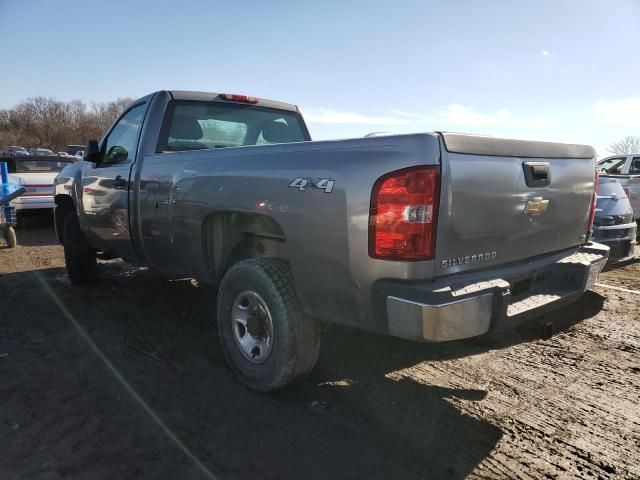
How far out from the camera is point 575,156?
2.95 meters

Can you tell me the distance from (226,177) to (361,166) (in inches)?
44.3

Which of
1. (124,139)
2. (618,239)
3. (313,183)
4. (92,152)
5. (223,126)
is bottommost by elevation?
(618,239)

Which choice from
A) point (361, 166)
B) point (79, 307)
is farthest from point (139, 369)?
point (361, 166)

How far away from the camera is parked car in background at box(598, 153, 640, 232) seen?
9.76 m

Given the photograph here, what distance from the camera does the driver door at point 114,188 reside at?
4.18 meters

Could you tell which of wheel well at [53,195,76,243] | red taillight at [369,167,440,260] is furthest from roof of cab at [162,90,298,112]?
red taillight at [369,167,440,260]

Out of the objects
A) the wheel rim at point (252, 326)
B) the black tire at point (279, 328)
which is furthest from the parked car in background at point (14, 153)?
the black tire at point (279, 328)

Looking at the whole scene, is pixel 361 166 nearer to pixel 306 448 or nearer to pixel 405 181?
pixel 405 181

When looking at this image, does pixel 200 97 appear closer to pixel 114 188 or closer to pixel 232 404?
pixel 114 188

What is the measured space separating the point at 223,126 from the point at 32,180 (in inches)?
293

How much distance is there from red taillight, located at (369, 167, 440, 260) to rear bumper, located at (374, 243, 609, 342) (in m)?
0.17

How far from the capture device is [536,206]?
104 inches

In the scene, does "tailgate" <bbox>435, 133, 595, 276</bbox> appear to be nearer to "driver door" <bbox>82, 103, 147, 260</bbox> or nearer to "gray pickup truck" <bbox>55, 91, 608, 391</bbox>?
"gray pickup truck" <bbox>55, 91, 608, 391</bbox>

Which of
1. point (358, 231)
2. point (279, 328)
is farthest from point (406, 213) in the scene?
point (279, 328)
